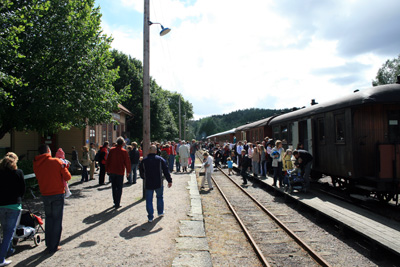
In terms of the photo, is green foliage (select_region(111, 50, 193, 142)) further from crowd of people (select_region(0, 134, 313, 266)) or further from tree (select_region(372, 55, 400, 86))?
tree (select_region(372, 55, 400, 86))

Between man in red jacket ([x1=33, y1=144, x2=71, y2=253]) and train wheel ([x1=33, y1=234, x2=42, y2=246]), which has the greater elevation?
man in red jacket ([x1=33, y1=144, x2=71, y2=253])

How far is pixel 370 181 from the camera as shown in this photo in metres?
8.63

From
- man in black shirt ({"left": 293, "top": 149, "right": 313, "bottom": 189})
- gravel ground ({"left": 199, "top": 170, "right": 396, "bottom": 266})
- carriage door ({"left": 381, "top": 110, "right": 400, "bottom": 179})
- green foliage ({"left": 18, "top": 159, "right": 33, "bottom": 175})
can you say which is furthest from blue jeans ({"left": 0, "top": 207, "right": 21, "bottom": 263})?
carriage door ({"left": 381, "top": 110, "right": 400, "bottom": 179})

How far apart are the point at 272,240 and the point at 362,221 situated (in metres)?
2.01

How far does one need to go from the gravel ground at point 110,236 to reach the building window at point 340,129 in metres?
5.04

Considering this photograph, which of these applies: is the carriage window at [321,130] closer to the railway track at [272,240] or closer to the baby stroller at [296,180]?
the baby stroller at [296,180]

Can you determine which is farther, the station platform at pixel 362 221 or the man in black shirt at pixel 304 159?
the man in black shirt at pixel 304 159

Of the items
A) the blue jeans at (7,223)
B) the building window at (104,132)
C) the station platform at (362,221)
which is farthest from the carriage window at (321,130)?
the building window at (104,132)

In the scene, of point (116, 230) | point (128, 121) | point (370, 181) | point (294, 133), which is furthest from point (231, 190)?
point (128, 121)

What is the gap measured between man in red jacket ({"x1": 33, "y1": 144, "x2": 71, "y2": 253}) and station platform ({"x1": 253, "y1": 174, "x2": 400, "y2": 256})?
17.8ft

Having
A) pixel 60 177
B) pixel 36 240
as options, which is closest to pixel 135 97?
pixel 36 240

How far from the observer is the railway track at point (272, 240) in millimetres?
5375

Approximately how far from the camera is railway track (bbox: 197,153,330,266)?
17.6 feet

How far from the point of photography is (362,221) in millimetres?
6738
